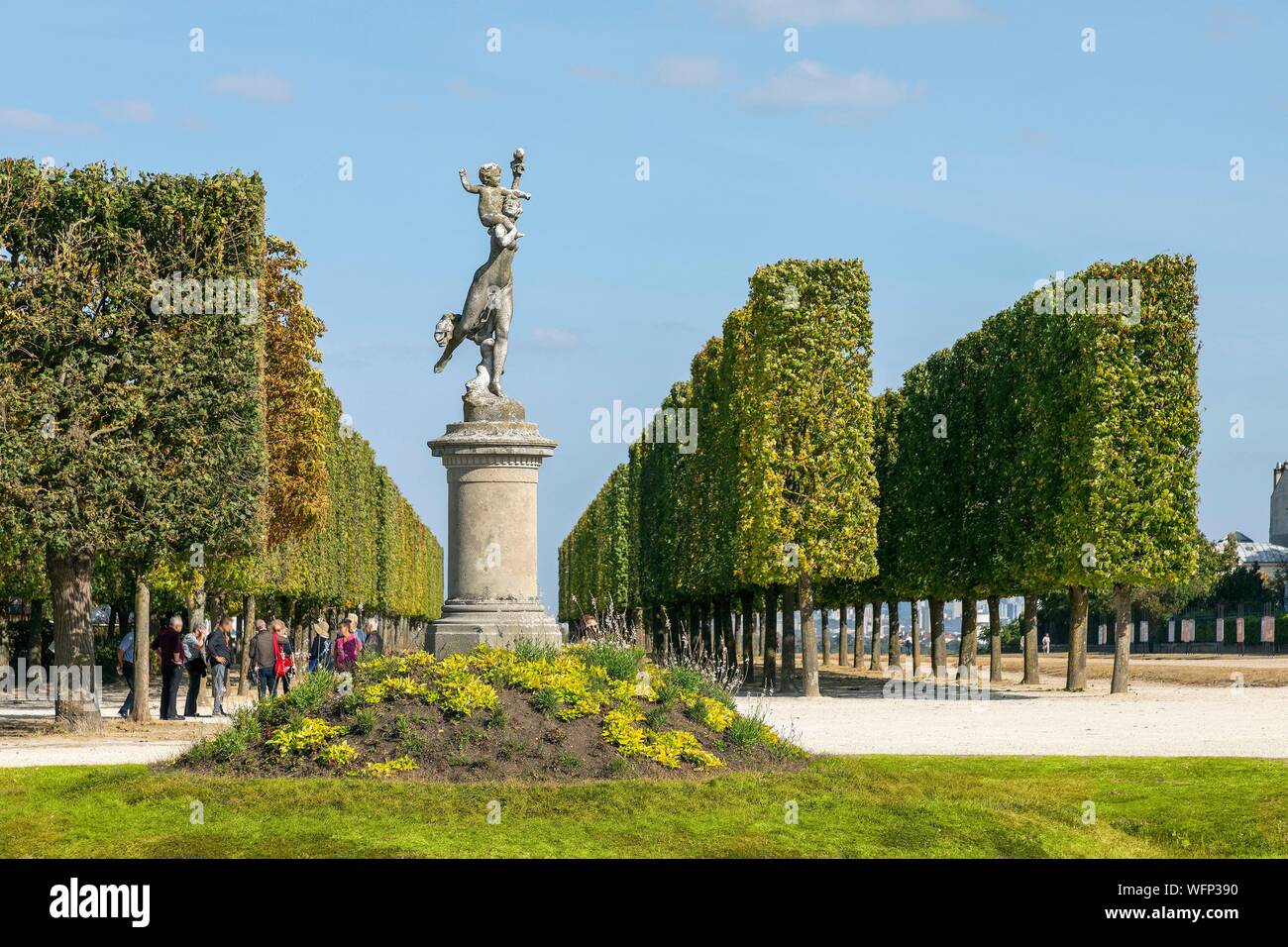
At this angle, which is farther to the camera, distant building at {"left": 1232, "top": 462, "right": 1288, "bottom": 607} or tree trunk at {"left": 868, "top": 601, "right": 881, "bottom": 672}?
distant building at {"left": 1232, "top": 462, "right": 1288, "bottom": 607}

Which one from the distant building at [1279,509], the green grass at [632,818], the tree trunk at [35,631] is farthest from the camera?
the distant building at [1279,509]

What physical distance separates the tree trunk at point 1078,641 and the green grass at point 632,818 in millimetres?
27182

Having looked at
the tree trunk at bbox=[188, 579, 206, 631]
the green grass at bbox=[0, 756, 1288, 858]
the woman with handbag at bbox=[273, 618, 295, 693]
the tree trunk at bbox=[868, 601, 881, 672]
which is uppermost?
the tree trunk at bbox=[188, 579, 206, 631]

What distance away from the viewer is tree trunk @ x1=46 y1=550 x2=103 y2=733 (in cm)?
2784

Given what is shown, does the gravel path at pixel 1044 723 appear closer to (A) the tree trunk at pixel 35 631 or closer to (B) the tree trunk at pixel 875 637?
(B) the tree trunk at pixel 875 637

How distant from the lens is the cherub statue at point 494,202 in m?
23.3

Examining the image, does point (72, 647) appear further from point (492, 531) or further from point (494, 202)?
point (494, 202)

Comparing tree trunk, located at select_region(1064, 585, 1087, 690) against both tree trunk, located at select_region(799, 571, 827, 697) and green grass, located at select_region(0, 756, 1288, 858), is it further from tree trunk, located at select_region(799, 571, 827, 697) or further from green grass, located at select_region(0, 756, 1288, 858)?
green grass, located at select_region(0, 756, 1288, 858)

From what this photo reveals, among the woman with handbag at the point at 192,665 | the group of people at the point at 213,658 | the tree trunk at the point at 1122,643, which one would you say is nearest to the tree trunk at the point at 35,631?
the group of people at the point at 213,658

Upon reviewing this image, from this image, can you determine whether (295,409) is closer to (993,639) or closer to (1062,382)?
(1062,382)

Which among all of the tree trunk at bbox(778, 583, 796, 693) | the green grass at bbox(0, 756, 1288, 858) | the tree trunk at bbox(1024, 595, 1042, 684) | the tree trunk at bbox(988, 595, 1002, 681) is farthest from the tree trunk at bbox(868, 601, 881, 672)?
the green grass at bbox(0, 756, 1288, 858)

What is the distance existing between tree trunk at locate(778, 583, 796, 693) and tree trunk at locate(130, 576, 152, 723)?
1979cm

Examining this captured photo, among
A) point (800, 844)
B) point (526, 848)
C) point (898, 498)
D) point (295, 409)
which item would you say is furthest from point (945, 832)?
point (898, 498)

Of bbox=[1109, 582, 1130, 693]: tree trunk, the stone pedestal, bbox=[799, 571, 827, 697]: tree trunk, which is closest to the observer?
the stone pedestal
